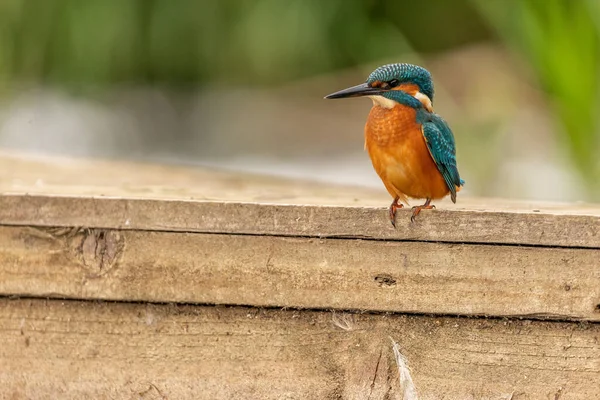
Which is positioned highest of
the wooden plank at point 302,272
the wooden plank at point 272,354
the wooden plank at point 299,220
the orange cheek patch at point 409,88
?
the orange cheek patch at point 409,88

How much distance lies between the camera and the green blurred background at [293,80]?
388 cm

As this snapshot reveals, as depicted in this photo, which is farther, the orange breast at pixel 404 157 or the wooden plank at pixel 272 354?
the orange breast at pixel 404 157

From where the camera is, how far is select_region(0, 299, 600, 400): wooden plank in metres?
1.85

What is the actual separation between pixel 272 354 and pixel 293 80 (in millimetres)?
5095

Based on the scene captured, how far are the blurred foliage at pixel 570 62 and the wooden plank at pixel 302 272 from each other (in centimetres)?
207

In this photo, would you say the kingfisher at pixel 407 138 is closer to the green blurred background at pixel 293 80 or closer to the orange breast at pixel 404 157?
the orange breast at pixel 404 157

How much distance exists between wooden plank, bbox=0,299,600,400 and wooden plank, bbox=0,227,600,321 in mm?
41

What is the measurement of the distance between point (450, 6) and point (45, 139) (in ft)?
9.95

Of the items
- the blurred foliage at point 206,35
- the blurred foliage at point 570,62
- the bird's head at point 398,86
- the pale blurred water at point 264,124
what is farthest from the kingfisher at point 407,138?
the blurred foliage at point 206,35

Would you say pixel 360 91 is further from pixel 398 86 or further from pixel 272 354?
pixel 272 354

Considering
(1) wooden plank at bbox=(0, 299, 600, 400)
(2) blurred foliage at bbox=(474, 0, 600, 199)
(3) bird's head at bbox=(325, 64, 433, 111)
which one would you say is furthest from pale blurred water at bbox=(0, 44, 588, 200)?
(1) wooden plank at bbox=(0, 299, 600, 400)

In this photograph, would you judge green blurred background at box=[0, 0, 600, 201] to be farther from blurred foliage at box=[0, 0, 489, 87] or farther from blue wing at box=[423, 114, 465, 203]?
blue wing at box=[423, 114, 465, 203]

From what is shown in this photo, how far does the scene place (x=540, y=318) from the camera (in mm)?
1833

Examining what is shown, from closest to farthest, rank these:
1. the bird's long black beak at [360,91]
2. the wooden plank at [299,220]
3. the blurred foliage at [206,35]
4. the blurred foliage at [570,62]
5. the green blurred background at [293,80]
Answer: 1. the wooden plank at [299,220]
2. the bird's long black beak at [360,91]
3. the blurred foliage at [570,62]
4. the green blurred background at [293,80]
5. the blurred foliage at [206,35]
